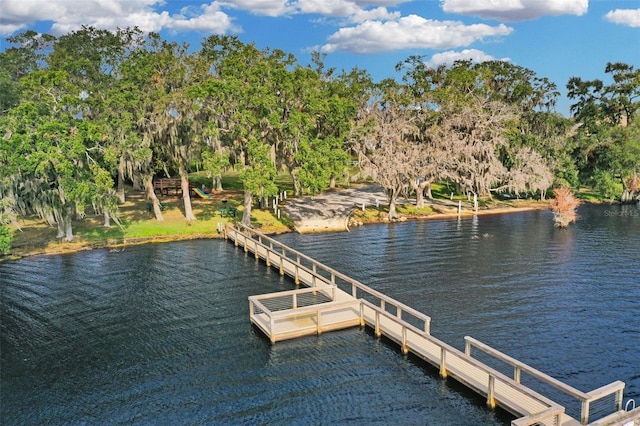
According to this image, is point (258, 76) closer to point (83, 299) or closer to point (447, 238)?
point (447, 238)

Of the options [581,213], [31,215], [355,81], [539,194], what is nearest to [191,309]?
[31,215]

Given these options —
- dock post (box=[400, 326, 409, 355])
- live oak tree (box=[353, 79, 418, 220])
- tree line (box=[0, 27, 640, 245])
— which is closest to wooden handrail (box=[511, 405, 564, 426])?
dock post (box=[400, 326, 409, 355])

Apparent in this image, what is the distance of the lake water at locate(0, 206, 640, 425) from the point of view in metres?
16.5

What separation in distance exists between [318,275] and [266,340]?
22.5 ft

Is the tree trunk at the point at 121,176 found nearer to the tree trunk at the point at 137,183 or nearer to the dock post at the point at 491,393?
the tree trunk at the point at 137,183

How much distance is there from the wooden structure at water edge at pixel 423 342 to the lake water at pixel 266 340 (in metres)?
0.51

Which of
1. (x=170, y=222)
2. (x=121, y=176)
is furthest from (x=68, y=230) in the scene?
(x=121, y=176)

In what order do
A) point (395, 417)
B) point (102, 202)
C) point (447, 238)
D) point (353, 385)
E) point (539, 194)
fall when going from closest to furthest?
point (395, 417), point (353, 385), point (102, 202), point (447, 238), point (539, 194)

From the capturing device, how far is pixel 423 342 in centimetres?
2022

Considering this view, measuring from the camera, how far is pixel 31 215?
4450 cm

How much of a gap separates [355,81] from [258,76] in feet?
55.6

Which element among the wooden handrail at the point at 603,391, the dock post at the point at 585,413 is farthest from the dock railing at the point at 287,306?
the wooden handrail at the point at 603,391

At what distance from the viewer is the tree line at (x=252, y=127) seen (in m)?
36.7

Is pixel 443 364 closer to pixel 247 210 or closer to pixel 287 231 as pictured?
pixel 287 231
